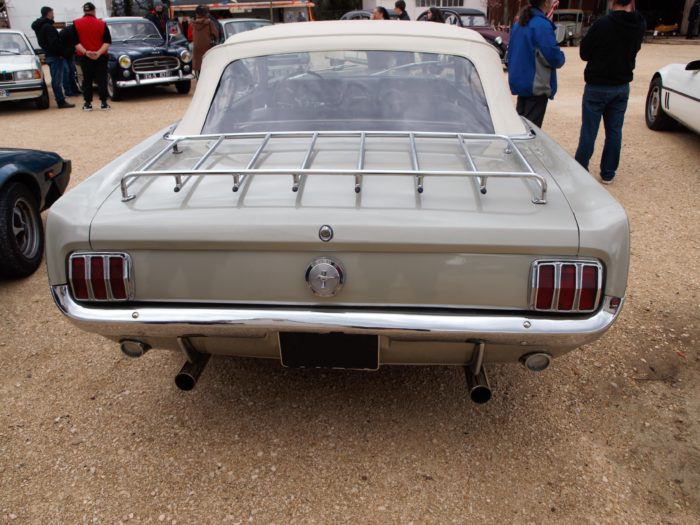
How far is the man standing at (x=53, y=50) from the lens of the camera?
1122cm

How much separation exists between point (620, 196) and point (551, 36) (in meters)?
1.64

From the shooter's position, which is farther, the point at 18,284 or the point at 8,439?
the point at 18,284

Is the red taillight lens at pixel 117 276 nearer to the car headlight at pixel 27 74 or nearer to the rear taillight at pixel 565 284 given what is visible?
the rear taillight at pixel 565 284

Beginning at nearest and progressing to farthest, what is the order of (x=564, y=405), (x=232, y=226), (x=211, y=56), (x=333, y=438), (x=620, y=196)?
(x=232, y=226), (x=333, y=438), (x=564, y=405), (x=211, y=56), (x=620, y=196)

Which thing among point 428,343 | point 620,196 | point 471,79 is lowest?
point 620,196

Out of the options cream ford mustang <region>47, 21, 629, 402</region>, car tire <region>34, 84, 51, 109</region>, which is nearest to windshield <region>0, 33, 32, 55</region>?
car tire <region>34, 84, 51, 109</region>

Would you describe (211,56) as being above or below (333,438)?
above

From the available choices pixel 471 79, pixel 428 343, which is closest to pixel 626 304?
pixel 471 79

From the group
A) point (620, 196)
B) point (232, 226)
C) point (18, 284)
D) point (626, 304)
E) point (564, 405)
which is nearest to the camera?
point (232, 226)

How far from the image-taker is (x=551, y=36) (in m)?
5.21

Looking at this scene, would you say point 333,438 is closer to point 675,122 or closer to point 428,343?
point 428,343

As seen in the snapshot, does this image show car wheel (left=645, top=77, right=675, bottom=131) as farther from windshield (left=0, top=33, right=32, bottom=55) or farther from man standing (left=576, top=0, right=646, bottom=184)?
windshield (left=0, top=33, right=32, bottom=55)

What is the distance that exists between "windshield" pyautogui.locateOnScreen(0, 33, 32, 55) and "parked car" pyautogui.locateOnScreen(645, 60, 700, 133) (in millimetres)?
10657

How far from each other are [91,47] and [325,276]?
1046 centimetres
